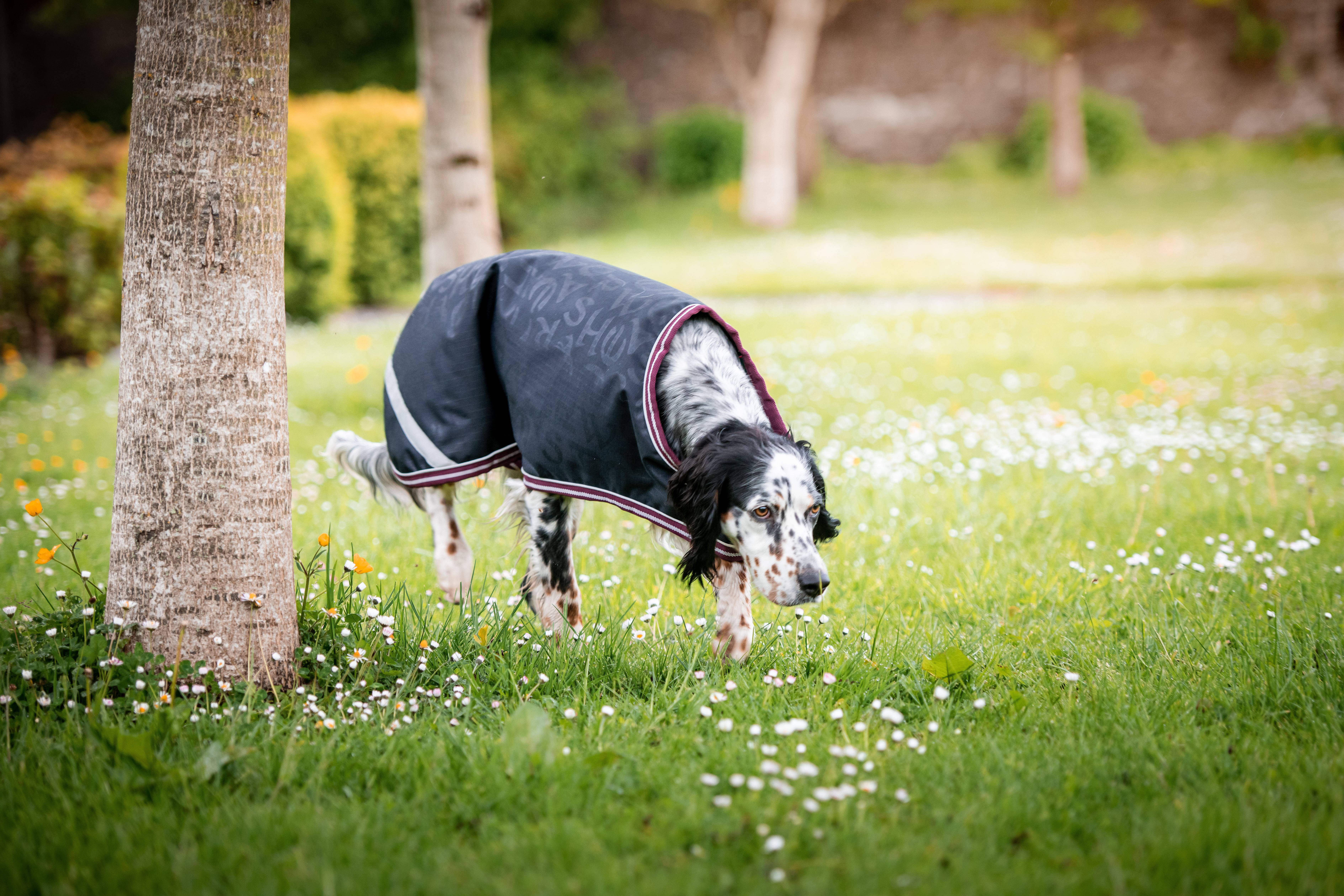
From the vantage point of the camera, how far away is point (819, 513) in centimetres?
328

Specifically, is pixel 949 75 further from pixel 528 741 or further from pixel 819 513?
pixel 528 741

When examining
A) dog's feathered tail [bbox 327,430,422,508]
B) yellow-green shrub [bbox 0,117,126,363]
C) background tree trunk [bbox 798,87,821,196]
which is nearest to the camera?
dog's feathered tail [bbox 327,430,422,508]

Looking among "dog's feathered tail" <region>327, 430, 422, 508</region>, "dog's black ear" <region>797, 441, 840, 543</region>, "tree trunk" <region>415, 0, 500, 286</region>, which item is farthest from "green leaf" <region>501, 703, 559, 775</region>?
"tree trunk" <region>415, 0, 500, 286</region>

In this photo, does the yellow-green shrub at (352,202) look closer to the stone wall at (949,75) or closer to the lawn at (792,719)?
the lawn at (792,719)

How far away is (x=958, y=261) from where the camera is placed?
15.7 m

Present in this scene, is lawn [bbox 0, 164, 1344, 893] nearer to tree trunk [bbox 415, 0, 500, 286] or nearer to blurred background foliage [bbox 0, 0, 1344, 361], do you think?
tree trunk [bbox 415, 0, 500, 286]

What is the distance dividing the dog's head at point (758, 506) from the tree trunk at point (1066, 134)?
21.5m

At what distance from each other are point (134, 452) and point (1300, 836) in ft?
10.1

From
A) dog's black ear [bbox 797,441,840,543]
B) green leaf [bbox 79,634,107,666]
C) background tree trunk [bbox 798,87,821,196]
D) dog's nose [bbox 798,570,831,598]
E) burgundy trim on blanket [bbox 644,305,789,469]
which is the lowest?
green leaf [bbox 79,634,107,666]

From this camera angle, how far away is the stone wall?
2486 centimetres

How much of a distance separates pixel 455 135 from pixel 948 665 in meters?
5.47

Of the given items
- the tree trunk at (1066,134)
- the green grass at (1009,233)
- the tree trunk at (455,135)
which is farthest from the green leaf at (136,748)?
the tree trunk at (1066,134)

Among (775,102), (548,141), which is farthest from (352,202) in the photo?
(775,102)

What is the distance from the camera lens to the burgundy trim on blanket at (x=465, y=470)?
377cm
